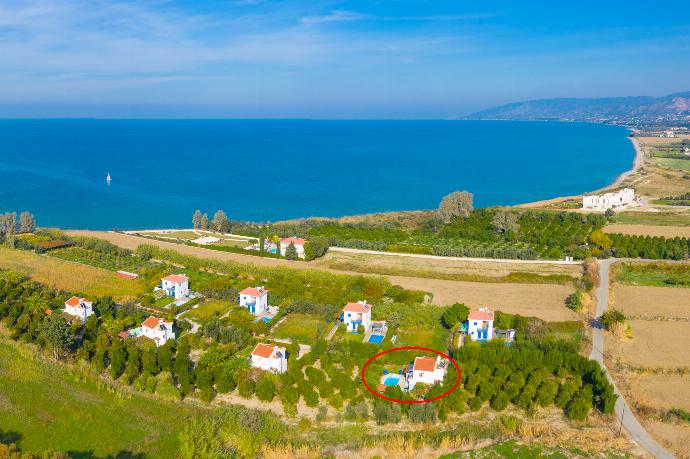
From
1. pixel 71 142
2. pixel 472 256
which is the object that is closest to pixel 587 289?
pixel 472 256

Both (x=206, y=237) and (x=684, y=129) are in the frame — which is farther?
(x=684, y=129)

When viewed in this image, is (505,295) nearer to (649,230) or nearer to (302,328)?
(302,328)

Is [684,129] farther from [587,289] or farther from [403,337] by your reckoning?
[403,337]

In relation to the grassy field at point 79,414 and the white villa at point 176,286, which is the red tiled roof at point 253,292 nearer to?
the white villa at point 176,286

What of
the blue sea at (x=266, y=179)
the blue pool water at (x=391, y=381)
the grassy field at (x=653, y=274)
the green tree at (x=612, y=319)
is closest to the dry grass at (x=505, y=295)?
the green tree at (x=612, y=319)

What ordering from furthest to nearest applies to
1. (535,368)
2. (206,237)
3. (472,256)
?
(206,237)
(472,256)
(535,368)

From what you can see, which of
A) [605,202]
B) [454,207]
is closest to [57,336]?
[454,207]

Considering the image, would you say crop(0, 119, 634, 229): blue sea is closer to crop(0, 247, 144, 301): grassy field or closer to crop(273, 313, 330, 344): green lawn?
crop(0, 247, 144, 301): grassy field
